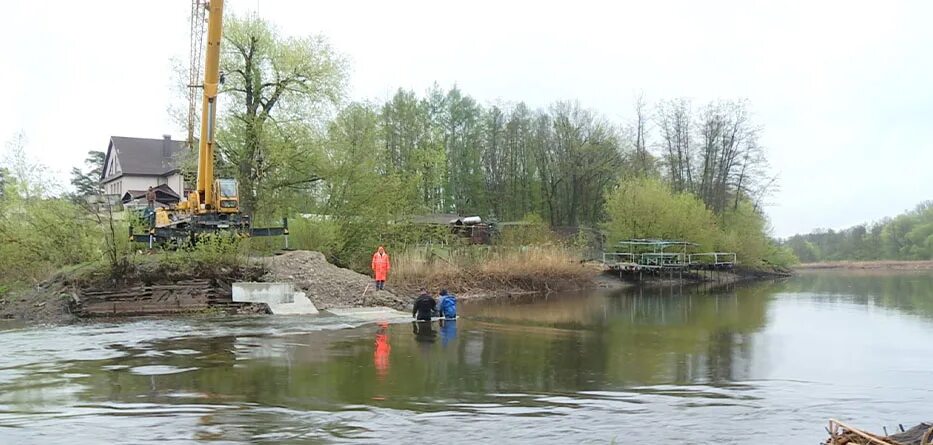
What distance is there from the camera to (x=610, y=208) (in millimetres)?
53875

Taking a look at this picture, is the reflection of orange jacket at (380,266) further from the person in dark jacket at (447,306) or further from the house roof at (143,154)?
the house roof at (143,154)

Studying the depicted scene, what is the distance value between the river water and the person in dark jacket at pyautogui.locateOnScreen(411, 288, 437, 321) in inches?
27.2

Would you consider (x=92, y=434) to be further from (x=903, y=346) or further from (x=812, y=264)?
(x=812, y=264)

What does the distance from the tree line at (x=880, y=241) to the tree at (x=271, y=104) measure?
59.2m

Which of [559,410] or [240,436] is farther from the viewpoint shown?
[559,410]

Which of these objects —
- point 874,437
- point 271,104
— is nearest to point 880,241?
point 271,104

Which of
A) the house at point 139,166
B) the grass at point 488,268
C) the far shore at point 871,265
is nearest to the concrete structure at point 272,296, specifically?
the grass at point 488,268

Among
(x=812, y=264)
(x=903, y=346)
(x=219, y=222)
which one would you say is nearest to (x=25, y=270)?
(x=219, y=222)

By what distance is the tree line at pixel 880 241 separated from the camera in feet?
263

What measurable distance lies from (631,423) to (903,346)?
11459 mm

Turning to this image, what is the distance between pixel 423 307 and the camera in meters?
19.0

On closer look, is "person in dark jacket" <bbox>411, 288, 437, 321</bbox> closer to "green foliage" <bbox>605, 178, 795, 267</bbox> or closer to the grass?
the grass

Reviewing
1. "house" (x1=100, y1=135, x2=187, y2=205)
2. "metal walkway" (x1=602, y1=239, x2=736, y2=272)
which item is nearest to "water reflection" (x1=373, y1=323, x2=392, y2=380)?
"metal walkway" (x1=602, y1=239, x2=736, y2=272)

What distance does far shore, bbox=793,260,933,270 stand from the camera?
74938 mm
